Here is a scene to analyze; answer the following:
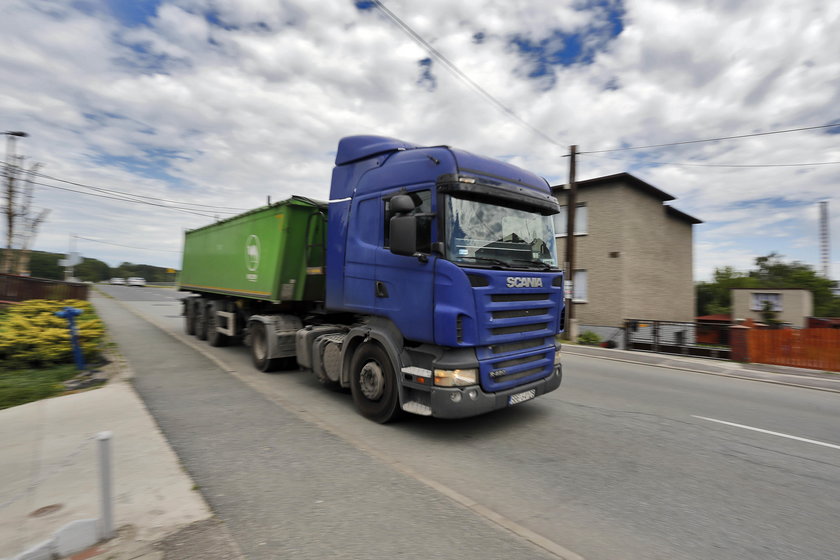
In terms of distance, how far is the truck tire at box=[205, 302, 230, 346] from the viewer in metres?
10.9

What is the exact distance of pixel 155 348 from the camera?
10.5 meters

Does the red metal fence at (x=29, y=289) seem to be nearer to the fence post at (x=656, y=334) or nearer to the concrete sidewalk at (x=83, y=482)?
the concrete sidewalk at (x=83, y=482)

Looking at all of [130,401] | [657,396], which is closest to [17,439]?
[130,401]

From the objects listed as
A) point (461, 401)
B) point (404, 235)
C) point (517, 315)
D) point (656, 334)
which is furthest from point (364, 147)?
point (656, 334)

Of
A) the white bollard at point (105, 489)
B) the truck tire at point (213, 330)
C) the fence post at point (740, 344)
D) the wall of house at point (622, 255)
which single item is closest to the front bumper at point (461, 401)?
the white bollard at point (105, 489)

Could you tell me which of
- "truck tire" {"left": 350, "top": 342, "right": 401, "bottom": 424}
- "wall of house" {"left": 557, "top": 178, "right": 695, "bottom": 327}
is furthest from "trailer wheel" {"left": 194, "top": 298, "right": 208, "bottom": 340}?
"wall of house" {"left": 557, "top": 178, "right": 695, "bottom": 327}

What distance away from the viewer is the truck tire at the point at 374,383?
4.97 meters

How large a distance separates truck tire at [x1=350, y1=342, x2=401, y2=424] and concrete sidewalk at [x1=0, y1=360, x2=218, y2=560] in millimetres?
2118

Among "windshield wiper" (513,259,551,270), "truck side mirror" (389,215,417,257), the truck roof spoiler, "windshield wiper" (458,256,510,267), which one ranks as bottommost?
"windshield wiper" (458,256,510,267)

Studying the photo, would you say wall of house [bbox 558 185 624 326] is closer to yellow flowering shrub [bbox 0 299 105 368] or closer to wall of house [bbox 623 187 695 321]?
wall of house [bbox 623 187 695 321]

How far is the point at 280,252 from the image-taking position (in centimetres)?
739

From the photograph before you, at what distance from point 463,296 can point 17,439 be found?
15.9 ft

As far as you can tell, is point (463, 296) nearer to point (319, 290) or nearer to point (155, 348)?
point (319, 290)

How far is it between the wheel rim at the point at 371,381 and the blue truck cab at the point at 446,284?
0.02 meters
